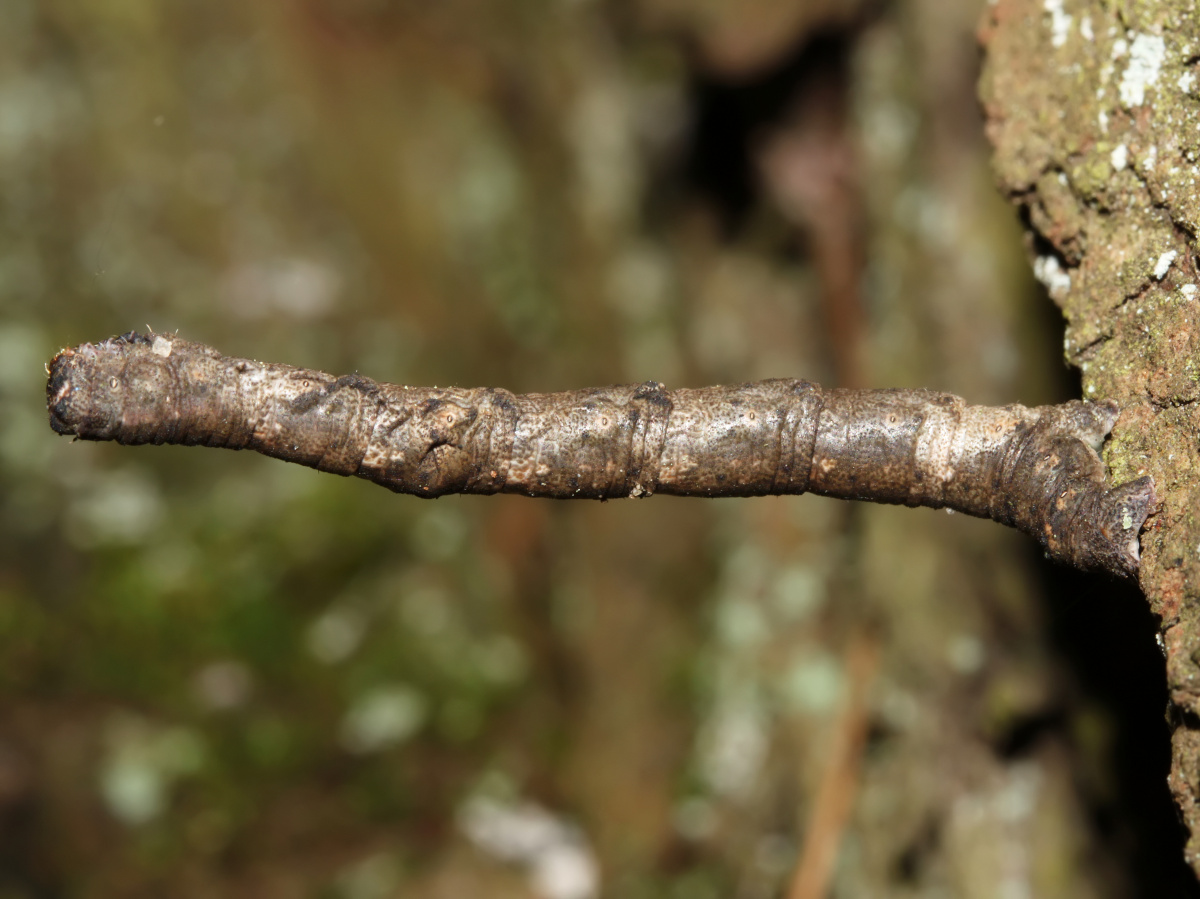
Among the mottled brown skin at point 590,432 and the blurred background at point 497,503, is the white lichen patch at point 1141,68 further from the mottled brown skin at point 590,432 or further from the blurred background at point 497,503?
the blurred background at point 497,503

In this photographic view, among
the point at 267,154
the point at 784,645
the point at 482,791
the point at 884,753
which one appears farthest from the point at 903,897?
the point at 267,154

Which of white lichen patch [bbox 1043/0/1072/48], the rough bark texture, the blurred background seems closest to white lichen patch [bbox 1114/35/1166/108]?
the rough bark texture

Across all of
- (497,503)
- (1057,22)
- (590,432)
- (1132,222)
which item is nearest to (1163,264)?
(1132,222)

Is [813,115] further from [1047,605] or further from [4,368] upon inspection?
[4,368]

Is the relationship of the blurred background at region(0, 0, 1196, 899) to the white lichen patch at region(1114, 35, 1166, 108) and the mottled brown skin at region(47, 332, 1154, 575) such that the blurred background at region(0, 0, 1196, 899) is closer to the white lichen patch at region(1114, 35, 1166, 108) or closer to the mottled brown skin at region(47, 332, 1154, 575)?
the white lichen patch at region(1114, 35, 1166, 108)

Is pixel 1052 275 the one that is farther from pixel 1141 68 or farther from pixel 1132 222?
pixel 1141 68
